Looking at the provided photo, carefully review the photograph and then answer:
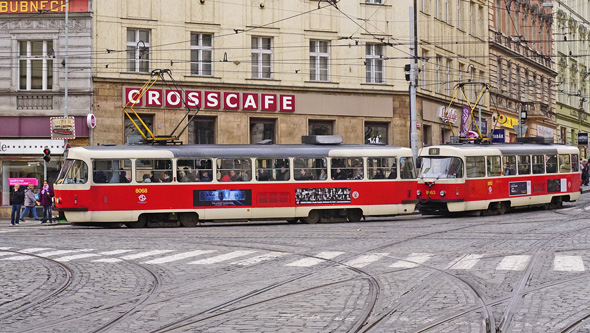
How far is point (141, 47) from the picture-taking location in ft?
121

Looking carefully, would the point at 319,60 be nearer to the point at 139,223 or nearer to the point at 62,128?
the point at 62,128

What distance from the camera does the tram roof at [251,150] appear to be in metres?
26.9

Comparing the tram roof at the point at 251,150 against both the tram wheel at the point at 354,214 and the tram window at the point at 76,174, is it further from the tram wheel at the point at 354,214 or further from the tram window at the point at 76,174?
the tram wheel at the point at 354,214

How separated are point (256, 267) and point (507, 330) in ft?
22.4

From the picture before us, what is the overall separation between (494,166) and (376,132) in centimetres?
1018

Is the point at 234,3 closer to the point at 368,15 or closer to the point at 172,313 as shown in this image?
the point at 368,15

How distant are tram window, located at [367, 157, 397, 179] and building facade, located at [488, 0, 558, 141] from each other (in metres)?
23.4

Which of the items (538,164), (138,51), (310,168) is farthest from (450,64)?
(310,168)

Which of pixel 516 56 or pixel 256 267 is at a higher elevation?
pixel 516 56

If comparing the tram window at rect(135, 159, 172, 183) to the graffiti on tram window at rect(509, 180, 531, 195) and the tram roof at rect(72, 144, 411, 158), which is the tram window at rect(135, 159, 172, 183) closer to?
the tram roof at rect(72, 144, 411, 158)

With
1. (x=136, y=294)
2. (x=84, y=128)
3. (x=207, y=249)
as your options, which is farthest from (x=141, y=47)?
(x=136, y=294)

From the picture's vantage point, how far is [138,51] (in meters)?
36.8

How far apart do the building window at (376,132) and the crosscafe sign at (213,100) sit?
13.3 ft

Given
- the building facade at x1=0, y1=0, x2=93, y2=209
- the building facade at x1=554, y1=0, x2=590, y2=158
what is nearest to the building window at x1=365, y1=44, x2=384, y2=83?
the building facade at x1=0, y1=0, x2=93, y2=209
